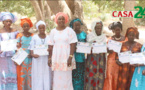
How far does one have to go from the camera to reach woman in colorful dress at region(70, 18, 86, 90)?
3.67m

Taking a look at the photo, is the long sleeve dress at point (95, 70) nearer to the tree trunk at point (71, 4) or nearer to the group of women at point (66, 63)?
the group of women at point (66, 63)

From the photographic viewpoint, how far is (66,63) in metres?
3.47

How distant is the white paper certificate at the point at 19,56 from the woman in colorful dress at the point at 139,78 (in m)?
2.32

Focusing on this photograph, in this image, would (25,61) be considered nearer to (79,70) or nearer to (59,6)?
(79,70)

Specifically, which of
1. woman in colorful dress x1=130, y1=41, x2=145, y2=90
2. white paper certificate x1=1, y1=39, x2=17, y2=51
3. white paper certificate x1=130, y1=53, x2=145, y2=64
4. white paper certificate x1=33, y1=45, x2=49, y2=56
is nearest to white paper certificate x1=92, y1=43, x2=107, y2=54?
white paper certificate x1=130, y1=53, x2=145, y2=64

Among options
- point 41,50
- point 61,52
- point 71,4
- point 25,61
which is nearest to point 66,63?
point 61,52

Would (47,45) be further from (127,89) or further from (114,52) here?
(127,89)

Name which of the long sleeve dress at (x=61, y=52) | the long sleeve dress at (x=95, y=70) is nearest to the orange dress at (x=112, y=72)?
the long sleeve dress at (x=95, y=70)

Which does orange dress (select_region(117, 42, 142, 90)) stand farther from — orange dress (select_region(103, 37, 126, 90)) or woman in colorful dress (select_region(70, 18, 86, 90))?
woman in colorful dress (select_region(70, 18, 86, 90))

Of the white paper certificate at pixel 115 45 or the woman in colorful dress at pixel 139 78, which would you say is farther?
the white paper certificate at pixel 115 45

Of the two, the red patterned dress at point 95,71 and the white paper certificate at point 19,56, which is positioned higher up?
the white paper certificate at point 19,56

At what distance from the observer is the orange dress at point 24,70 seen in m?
3.74

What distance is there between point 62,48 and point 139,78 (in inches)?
62.5

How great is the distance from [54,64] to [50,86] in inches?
28.2
